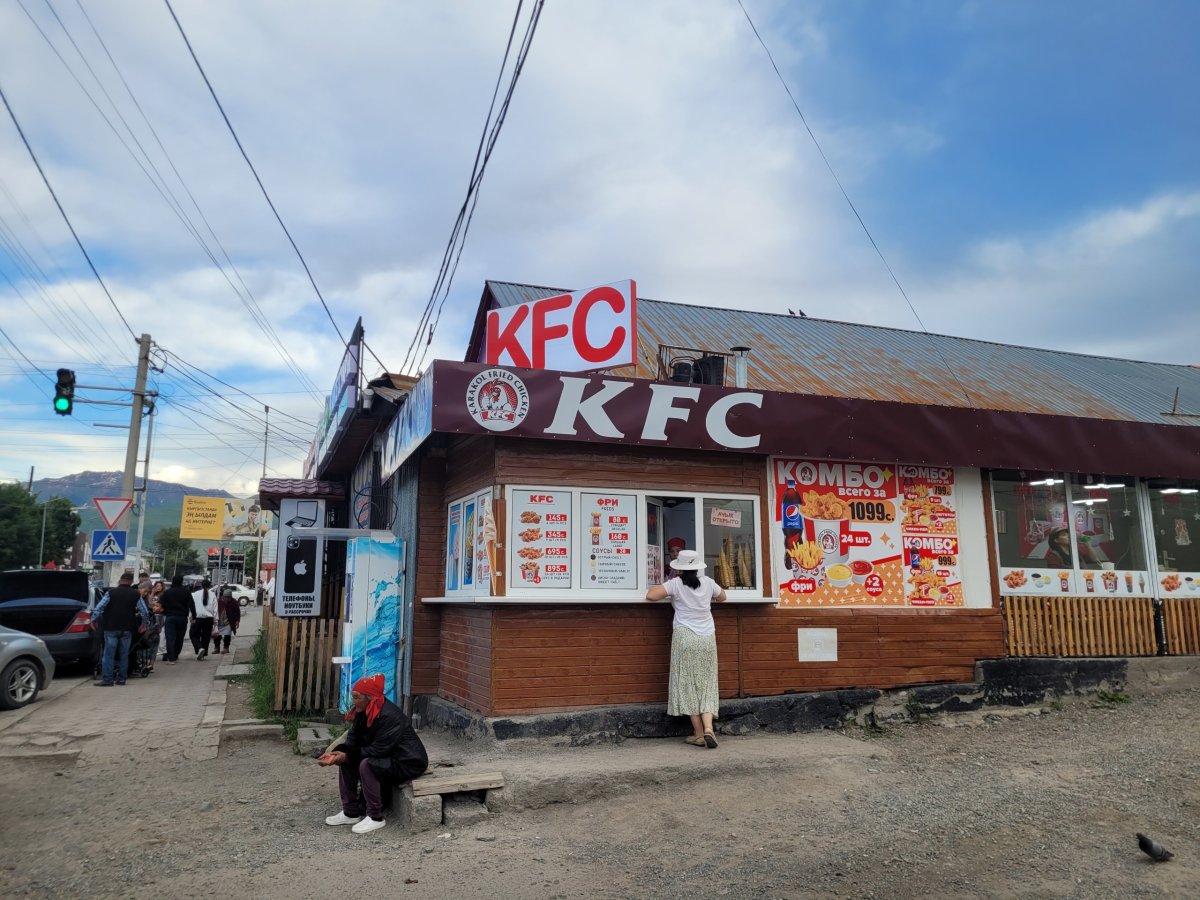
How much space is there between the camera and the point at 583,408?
7.82m

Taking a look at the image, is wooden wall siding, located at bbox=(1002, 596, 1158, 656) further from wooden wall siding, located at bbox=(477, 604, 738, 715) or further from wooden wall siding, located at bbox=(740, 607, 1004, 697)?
wooden wall siding, located at bbox=(477, 604, 738, 715)

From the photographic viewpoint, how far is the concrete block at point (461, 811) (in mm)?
6102

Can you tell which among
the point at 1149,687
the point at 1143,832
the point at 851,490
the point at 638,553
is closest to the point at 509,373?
the point at 638,553

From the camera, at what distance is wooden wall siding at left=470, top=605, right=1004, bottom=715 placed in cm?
771

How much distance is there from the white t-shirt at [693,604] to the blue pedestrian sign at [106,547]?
41.3 ft

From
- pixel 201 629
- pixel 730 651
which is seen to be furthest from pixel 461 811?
pixel 201 629

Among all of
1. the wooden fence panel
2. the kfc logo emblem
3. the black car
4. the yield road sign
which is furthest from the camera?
the yield road sign

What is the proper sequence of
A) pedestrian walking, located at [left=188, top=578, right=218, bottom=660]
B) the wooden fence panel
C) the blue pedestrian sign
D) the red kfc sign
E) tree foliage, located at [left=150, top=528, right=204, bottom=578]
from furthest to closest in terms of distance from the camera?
tree foliage, located at [left=150, top=528, right=204, bottom=578]
pedestrian walking, located at [left=188, top=578, right=218, bottom=660]
the blue pedestrian sign
the wooden fence panel
the red kfc sign

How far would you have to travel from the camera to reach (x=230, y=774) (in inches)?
313

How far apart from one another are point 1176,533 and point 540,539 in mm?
8364

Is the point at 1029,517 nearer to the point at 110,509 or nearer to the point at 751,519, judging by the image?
the point at 751,519

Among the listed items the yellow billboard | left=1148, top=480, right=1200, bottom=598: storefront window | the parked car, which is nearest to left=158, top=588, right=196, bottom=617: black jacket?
the parked car

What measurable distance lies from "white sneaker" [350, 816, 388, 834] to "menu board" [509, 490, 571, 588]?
7.60ft

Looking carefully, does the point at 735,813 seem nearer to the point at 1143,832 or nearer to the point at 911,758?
the point at 911,758
